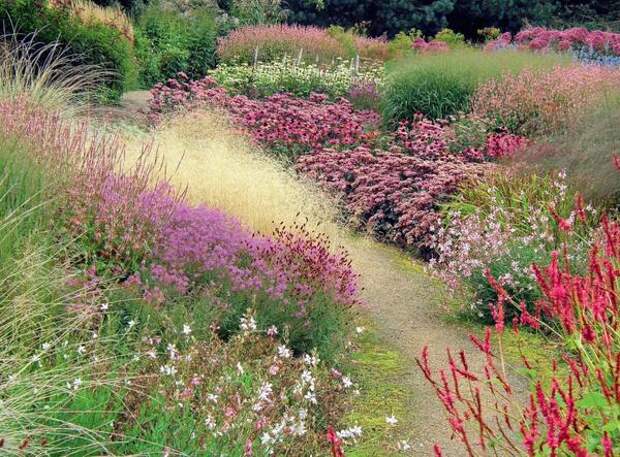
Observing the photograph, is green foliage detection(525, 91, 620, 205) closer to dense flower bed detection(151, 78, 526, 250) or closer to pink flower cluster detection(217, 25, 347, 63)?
dense flower bed detection(151, 78, 526, 250)

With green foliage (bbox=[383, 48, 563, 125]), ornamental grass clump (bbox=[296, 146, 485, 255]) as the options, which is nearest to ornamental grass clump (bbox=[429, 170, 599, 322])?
ornamental grass clump (bbox=[296, 146, 485, 255])

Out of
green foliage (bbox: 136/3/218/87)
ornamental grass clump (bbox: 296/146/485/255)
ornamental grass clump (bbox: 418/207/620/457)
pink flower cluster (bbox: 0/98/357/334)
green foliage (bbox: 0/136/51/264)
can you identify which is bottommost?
green foliage (bbox: 136/3/218/87)

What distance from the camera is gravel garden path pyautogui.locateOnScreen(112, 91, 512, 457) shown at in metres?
4.75

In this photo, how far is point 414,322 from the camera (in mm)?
6516

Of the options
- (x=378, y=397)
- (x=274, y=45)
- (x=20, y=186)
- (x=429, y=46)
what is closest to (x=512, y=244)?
(x=378, y=397)

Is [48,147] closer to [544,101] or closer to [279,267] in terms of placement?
[279,267]

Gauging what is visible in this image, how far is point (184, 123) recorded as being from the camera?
Result: 33.6 ft

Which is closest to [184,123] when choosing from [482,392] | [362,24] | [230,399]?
[482,392]

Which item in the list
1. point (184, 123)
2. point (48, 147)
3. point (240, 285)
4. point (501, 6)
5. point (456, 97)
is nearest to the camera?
point (240, 285)

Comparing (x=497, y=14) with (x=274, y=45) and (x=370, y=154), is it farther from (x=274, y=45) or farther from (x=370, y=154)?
(x=370, y=154)

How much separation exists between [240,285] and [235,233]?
800mm

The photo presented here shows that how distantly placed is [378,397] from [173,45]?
1474 centimetres

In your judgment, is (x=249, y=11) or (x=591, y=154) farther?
(x=249, y=11)

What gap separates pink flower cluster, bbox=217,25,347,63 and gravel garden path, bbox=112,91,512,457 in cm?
1034
